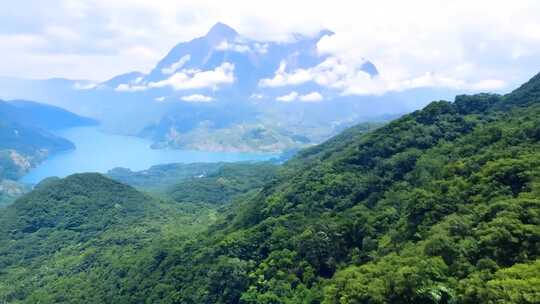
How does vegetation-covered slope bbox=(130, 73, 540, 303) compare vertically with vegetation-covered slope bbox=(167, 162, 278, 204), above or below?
above

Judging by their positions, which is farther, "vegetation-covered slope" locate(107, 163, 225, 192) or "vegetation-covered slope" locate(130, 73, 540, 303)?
"vegetation-covered slope" locate(107, 163, 225, 192)

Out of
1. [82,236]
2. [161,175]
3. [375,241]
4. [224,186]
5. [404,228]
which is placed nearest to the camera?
[404,228]

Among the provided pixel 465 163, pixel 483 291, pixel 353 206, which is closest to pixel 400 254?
pixel 483 291

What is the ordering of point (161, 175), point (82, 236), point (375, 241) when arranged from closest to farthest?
point (375, 241), point (82, 236), point (161, 175)

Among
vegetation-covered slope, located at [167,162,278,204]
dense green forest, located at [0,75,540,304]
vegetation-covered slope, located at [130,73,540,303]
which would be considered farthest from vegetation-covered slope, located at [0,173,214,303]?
vegetation-covered slope, located at [130,73,540,303]

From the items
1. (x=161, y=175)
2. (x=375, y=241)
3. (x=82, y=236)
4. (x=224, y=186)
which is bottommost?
(x=161, y=175)

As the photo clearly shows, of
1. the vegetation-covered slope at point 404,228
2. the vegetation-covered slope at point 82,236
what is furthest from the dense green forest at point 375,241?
the vegetation-covered slope at point 82,236

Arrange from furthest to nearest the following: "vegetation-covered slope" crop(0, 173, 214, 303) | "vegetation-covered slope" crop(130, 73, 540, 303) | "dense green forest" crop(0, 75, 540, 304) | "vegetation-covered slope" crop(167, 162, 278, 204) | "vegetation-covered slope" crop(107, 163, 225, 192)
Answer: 1. "vegetation-covered slope" crop(107, 163, 225, 192)
2. "vegetation-covered slope" crop(167, 162, 278, 204)
3. "vegetation-covered slope" crop(0, 173, 214, 303)
4. "dense green forest" crop(0, 75, 540, 304)
5. "vegetation-covered slope" crop(130, 73, 540, 303)

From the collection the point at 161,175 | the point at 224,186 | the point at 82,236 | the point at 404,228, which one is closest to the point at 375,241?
the point at 404,228

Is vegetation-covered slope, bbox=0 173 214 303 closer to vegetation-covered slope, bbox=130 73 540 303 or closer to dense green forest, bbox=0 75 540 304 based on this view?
dense green forest, bbox=0 75 540 304

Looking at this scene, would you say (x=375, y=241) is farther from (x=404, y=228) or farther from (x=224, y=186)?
A: (x=224, y=186)

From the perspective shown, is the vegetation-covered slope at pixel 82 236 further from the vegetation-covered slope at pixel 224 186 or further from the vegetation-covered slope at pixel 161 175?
the vegetation-covered slope at pixel 161 175
